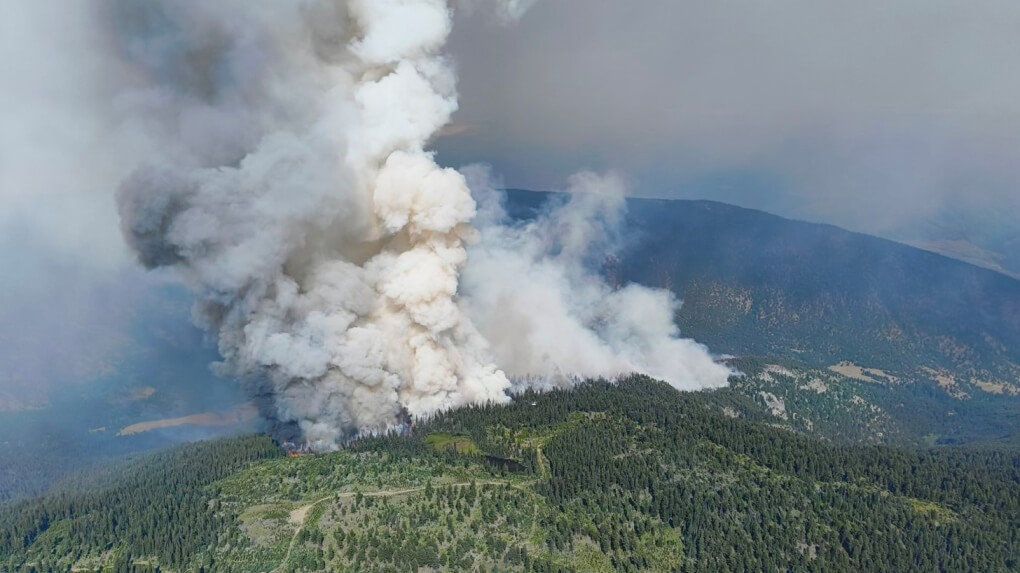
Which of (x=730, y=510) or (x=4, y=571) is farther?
(x=730, y=510)

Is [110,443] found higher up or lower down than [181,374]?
lower down

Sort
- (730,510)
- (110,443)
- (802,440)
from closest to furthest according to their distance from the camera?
(730,510) → (802,440) → (110,443)

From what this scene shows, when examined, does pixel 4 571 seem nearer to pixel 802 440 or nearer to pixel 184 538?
pixel 184 538

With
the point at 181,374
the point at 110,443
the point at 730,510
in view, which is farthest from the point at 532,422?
the point at 181,374

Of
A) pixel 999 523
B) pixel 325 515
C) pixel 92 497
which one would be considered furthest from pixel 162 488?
pixel 999 523

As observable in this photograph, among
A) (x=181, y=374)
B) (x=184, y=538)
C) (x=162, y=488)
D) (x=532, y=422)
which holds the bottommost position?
(x=184, y=538)

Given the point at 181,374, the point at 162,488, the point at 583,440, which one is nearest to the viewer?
the point at 162,488

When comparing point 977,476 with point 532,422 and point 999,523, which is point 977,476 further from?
point 532,422
